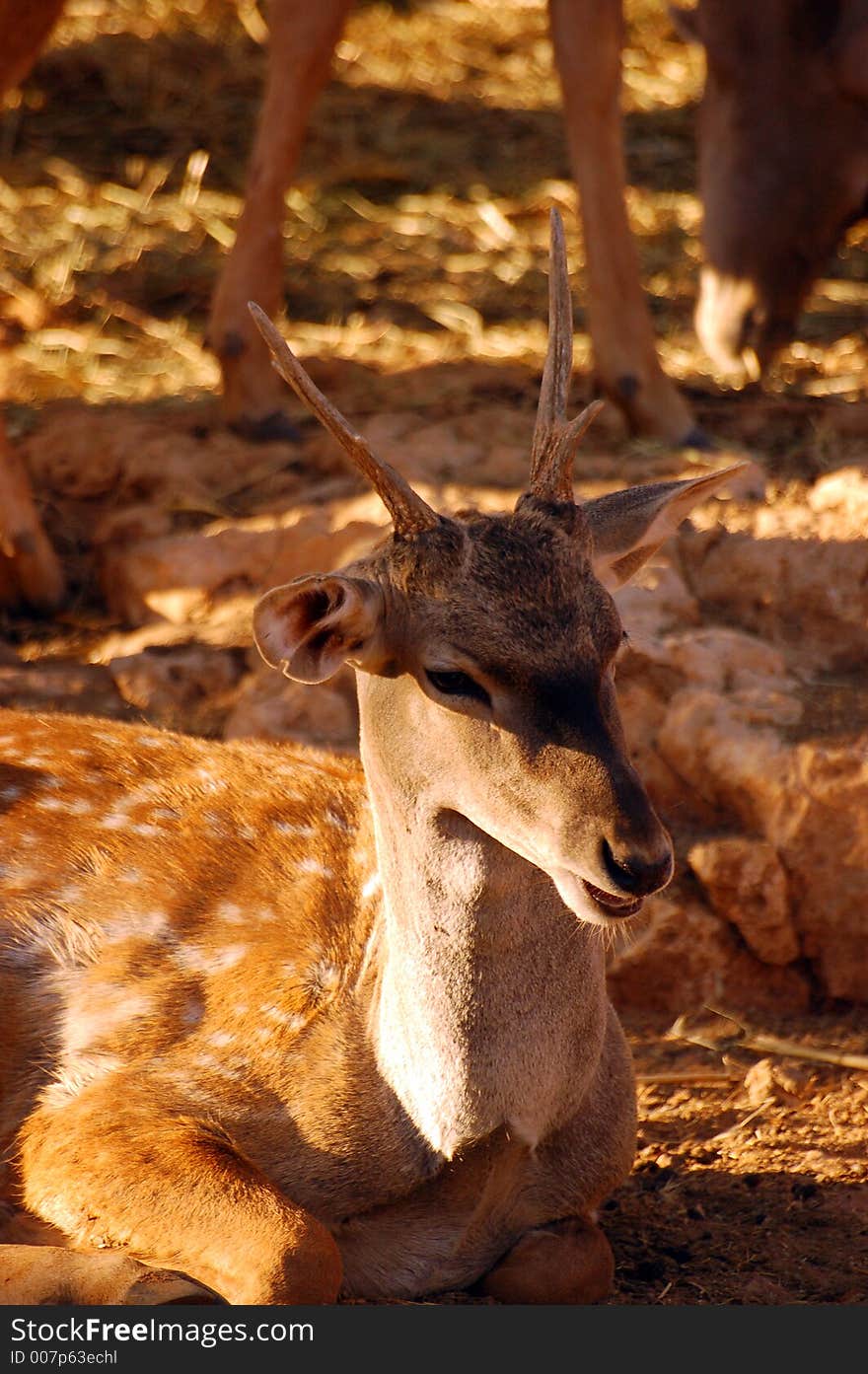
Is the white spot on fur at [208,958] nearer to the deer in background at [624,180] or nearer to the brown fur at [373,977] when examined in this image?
the brown fur at [373,977]

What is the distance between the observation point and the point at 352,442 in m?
3.18

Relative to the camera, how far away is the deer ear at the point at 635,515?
3518 millimetres

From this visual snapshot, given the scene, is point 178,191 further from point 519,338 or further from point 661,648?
point 661,648

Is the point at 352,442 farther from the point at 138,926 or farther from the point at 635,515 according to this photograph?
the point at 138,926

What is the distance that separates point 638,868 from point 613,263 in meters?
3.44

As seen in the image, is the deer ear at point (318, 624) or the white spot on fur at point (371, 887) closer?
the deer ear at point (318, 624)

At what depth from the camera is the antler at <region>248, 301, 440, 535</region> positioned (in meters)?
3.18

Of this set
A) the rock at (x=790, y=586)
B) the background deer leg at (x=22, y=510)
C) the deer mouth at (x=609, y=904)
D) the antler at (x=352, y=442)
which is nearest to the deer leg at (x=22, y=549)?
the background deer leg at (x=22, y=510)

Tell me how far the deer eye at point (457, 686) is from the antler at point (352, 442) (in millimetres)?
268

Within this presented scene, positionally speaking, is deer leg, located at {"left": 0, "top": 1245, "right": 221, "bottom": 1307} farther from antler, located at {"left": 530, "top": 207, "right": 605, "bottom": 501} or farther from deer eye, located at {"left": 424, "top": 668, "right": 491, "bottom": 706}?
antler, located at {"left": 530, "top": 207, "right": 605, "bottom": 501}

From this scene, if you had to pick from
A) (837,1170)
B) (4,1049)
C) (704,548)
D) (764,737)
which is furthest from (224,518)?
(837,1170)

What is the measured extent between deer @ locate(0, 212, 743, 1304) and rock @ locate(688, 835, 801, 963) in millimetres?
1084

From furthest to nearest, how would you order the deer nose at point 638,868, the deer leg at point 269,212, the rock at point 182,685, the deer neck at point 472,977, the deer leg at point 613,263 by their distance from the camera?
the deer leg at point 269,212 < the deer leg at point 613,263 < the rock at point 182,685 < the deer neck at point 472,977 < the deer nose at point 638,868

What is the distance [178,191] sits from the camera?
8586 millimetres
